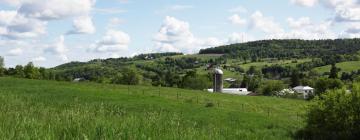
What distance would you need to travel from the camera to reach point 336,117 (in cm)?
3466

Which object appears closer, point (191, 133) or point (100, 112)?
point (191, 133)

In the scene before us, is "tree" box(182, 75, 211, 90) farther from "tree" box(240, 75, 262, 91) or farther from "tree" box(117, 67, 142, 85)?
"tree" box(240, 75, 262, 91)

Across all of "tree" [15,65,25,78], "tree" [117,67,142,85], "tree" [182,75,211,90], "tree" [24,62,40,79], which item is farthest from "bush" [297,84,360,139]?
"tree" [117,67,142,85]

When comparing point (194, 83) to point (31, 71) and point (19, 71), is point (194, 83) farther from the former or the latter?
point (19, 71)

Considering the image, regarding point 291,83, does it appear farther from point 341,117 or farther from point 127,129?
point 127,129

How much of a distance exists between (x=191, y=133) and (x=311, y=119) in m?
27.1

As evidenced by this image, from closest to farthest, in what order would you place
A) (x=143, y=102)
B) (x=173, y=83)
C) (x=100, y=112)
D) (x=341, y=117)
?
(x=100, y=112) → (x=341, y=117) → (x=143, y=102) → (x=173, y=83)

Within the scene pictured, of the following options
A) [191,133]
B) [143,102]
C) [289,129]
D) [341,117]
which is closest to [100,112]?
[191,133]

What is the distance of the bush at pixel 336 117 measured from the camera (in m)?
34.5

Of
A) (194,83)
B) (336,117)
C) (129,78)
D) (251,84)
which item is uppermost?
(129,78)

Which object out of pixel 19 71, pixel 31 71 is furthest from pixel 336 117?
pixel 19 71

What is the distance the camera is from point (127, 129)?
30.3ft

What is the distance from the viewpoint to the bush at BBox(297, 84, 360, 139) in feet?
113

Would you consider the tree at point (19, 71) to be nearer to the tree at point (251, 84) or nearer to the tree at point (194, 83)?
the tree at point (194, 83)
